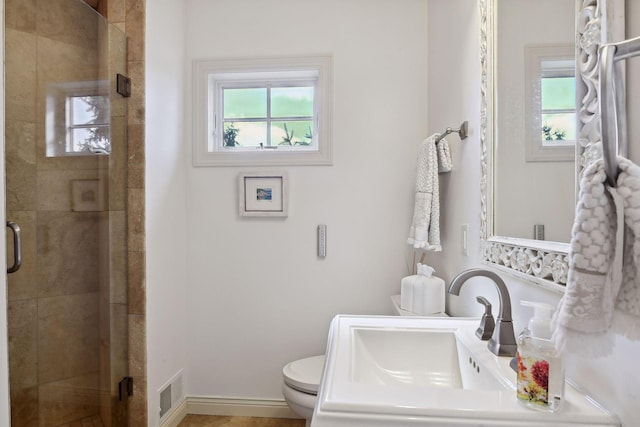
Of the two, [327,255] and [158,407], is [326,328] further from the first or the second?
[158,407]

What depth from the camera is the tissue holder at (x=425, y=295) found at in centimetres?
157

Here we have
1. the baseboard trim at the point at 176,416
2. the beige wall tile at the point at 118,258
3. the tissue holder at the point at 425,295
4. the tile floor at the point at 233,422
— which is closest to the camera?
the tissue holder at the point at 425,295

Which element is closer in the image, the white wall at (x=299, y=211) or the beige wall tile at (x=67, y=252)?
the beige wall tile at (x=67, y=252)

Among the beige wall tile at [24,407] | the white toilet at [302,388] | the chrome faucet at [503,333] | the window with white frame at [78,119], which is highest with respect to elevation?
the window with white frame at [78,119]

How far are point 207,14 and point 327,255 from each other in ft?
5.00

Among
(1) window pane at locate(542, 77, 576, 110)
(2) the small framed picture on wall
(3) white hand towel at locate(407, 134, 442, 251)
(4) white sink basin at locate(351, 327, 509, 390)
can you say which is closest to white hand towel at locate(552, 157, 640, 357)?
(1) window pane at locate(542, 77, 576, 110)

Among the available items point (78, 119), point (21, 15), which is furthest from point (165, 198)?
point (21, 15)

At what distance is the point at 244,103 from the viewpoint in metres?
2.25

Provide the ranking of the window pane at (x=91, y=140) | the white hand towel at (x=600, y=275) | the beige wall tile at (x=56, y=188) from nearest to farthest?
the white hand towel at (x=600, y=275), the beige wall tile at (x=56, y=188), the window pane at (x=91, y=140)

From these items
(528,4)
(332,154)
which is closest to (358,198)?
(332,154)

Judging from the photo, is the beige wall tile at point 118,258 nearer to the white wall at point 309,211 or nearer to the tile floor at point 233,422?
the white wall at point 309,211

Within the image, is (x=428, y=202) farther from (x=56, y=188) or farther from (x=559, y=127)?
(x=56, y=188)

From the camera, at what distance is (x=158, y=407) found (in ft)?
5.95

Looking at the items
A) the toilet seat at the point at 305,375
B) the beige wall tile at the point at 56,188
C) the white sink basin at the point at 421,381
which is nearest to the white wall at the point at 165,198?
the beige wall tile at the point at 56,188
